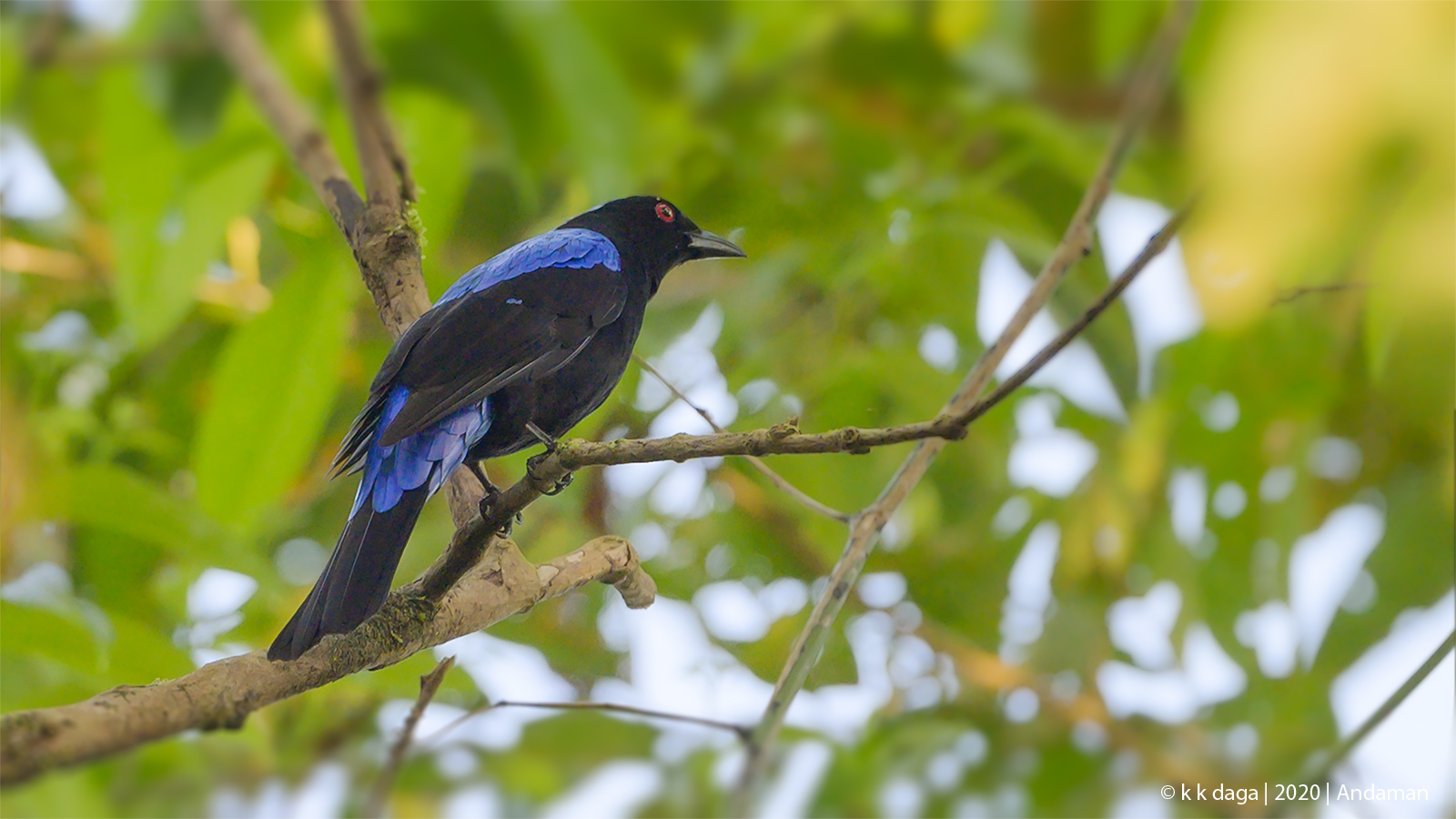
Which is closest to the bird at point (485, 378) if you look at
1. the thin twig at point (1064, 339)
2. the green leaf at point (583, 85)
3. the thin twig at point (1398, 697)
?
the green leaf at point (583, 85)

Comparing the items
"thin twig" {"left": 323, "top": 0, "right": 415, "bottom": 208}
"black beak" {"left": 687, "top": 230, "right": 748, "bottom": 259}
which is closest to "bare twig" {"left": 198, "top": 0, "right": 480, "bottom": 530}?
"thin twig" {"left": 323, "top": 0, "right": 415, "bottom": 208}

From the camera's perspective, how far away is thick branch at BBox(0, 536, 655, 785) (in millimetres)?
671

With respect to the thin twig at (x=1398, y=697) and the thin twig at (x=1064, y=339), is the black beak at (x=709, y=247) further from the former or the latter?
the thin twig at (x=1398, y=697)

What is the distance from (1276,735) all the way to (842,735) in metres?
0.71

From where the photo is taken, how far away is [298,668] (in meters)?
0.86

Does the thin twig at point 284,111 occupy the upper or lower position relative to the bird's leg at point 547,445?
upper

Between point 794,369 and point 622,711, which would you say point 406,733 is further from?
Result: point 794,369

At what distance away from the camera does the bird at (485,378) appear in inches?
35.7

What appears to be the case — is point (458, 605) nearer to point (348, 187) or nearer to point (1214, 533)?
point (348, 187)

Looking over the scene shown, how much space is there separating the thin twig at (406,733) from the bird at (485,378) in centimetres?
16

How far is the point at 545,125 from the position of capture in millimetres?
1188

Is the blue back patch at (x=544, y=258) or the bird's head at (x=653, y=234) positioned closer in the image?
the blue back patch at (x=544, y=258)

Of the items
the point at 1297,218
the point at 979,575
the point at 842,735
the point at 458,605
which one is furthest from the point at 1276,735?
the point at 458,605

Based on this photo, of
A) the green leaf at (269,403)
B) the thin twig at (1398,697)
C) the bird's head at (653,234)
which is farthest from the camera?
the bird's head at (653,234)
